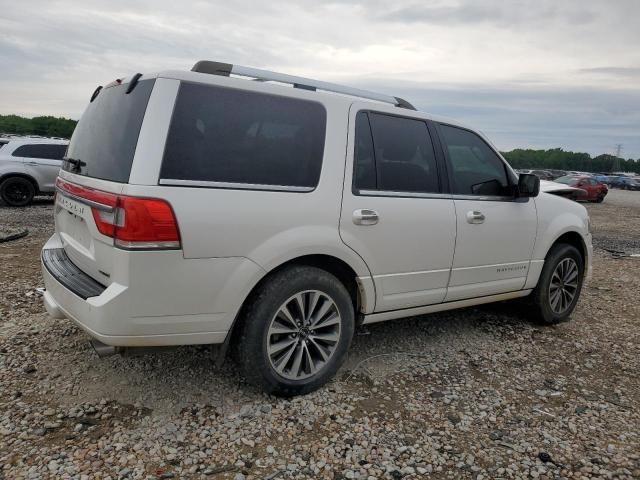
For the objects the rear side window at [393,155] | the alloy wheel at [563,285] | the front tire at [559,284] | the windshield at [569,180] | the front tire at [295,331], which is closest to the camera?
the front tire at [295,331]

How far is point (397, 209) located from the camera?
3.40 m

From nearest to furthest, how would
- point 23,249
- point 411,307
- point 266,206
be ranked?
point 266,206 < point 411,307 < point 23,249

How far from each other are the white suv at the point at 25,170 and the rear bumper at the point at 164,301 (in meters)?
10.9

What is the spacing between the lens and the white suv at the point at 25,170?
473 inches

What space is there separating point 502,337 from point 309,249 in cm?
238

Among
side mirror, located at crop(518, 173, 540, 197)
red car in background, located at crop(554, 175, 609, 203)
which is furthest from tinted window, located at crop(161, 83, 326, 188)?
red car in background, located at crop(554, 175, 609, 203)

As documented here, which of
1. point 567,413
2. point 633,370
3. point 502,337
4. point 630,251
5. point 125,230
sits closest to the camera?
point 125,230

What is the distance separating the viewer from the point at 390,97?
3824 mm

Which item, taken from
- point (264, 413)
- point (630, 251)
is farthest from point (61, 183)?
point (630, 251)

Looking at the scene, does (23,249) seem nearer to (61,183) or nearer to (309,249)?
(61,183)

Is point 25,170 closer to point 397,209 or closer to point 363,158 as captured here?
point 363,158

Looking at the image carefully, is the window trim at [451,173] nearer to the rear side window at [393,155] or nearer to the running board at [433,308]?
the rear side window at [393,155]

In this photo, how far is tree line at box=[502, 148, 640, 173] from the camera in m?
93.9

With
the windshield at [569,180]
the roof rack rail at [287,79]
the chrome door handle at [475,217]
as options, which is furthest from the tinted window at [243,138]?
the windshield at [569,180]
